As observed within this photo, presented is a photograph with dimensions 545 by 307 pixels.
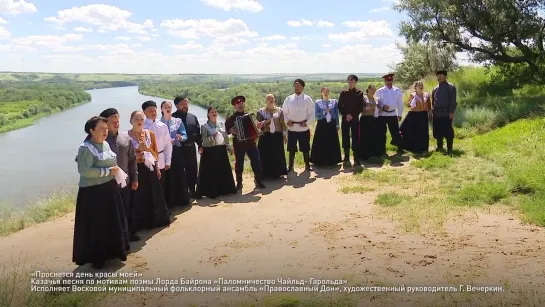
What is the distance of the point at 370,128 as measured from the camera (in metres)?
8.74

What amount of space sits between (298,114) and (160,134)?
298 centimetres

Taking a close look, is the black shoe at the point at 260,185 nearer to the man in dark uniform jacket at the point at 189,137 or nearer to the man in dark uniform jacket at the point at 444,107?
the man in dark uniform jacket at the point at 189,137

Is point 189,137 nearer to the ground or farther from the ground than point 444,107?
nearer to the ground

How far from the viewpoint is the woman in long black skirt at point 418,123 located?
8867mm

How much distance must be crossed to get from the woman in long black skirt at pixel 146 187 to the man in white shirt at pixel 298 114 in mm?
3087

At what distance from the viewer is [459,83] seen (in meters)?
16.8

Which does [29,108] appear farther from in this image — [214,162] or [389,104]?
[389,104]

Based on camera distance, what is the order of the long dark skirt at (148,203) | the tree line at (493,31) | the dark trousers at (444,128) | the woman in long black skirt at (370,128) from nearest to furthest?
the long dark skirt at (148,203)
the dark trousers at (444,128)
the woman in long black skirt at (370,128)
the tree line at (493,31)

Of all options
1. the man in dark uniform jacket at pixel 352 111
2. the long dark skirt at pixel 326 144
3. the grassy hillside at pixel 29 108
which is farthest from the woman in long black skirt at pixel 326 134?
the grassy hillside at pixel 29 108

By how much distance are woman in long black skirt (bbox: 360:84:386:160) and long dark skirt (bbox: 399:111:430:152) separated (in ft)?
1.95

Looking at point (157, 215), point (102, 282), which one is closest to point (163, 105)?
point (157, 215)

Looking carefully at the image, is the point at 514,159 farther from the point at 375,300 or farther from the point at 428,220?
the point at 375,300
